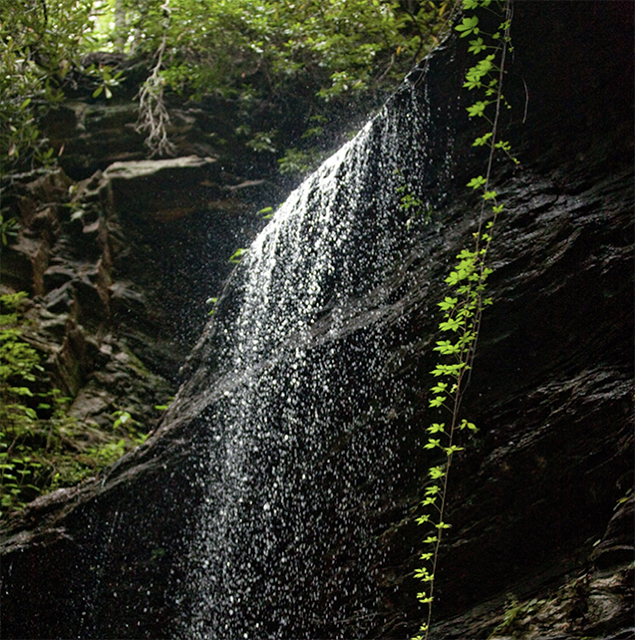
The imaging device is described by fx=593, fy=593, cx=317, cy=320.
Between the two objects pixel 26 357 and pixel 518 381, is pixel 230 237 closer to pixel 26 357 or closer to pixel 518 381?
pixel 26 357

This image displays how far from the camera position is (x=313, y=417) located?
4.55 m

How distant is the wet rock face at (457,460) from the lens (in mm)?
3121

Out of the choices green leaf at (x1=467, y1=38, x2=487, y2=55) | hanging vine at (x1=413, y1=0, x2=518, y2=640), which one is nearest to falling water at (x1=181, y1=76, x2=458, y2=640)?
hanging vine at (x1=413, y1=0, x2=518, y2=640)

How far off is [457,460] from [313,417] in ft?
4.28

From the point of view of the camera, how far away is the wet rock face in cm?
312

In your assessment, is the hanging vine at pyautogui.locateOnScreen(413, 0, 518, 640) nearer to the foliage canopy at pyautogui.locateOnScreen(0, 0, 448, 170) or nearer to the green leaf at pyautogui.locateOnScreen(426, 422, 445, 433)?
the green leaf at pyautogui.locateOnScreen(426, 422, 445, 433)

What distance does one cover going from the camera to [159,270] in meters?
7.78

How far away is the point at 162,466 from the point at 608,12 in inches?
183

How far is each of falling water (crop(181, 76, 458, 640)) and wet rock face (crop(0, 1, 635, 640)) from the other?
0.07 ft

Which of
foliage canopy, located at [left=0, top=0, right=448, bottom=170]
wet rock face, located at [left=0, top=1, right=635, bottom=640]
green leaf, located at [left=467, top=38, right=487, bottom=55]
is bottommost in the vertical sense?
wet rock face, located at [left=0, top=1, right=635, bottom=640]

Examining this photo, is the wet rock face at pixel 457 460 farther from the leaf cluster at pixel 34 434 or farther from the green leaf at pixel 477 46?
the leaf cluster at pixel 34 434

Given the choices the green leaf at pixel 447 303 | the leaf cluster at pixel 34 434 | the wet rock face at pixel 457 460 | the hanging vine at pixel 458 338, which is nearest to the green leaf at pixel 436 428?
the hanging vine at pixel 458 338

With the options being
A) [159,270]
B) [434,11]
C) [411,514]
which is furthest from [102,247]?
[411,514]

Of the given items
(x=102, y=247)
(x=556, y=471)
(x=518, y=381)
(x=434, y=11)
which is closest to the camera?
(x=556, y=471)
